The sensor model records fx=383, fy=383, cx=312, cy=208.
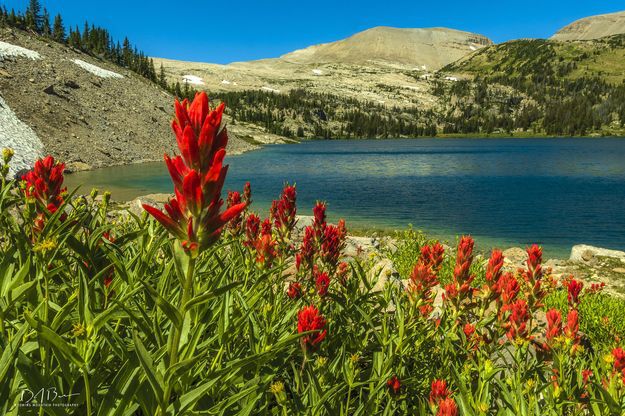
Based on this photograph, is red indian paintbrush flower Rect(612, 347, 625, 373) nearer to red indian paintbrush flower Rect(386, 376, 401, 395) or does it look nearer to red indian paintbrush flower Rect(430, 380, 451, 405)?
red indian paintbrush flower Rect(430, 380, 451, 405)

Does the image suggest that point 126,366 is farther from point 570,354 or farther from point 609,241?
point 609,241

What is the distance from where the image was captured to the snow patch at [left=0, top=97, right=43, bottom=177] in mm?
41594

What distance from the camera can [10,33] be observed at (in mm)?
84812

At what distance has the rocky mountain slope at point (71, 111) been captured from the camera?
51.6 metres

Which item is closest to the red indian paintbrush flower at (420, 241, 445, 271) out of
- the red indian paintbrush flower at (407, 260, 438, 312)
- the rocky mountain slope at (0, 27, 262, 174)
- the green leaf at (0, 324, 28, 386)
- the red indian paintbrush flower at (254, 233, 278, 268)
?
the red indian paintbrush flower at (407, 260, 438, 312)

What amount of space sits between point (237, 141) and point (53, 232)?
369 ft

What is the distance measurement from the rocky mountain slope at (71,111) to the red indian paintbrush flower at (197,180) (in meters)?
46.9

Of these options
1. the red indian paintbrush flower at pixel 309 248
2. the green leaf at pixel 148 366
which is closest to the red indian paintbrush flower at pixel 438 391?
the red indian paintbrush flower at pixel 309 248

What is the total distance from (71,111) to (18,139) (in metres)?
19.3

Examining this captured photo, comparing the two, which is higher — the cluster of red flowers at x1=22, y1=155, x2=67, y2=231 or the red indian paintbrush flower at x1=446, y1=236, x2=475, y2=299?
the cluster of red flowers at x1=22, y1=155, x2=67, y2=231

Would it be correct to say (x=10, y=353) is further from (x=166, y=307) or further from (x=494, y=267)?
(x=494, y=267)

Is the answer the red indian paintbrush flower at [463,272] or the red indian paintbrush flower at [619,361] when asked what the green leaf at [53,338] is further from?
the red indian paintbrush flower at [619,361]

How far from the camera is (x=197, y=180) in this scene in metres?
1.55

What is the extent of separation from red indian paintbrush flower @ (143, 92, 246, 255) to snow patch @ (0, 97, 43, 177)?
153 ft
